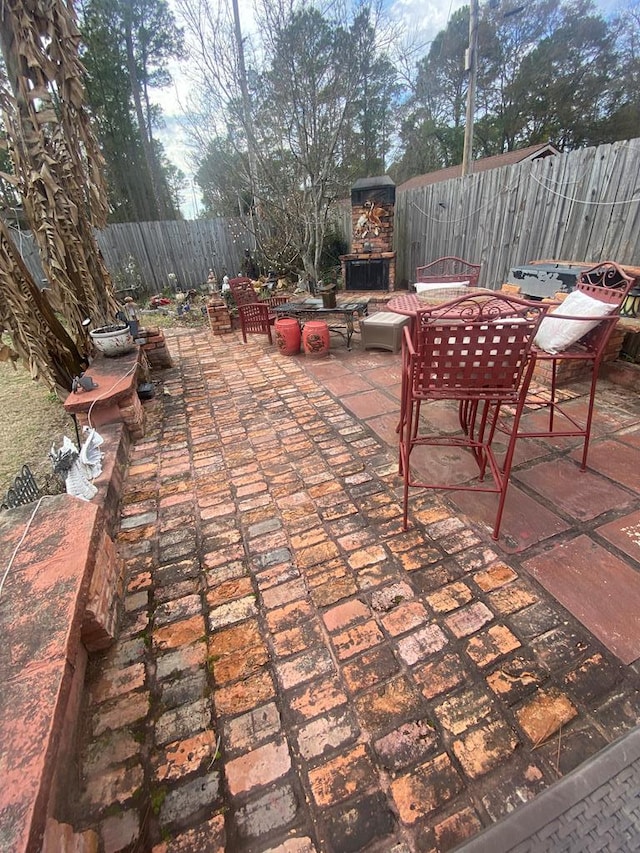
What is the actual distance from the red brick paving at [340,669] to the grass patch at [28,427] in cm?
93

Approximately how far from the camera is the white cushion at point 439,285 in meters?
3.80

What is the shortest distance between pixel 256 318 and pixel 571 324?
12.5 feet

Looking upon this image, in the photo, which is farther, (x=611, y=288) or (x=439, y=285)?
(x=439, y=285)

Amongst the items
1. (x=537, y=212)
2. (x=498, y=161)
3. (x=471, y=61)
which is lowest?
(x=537, y=212)

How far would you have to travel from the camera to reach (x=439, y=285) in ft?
13.1

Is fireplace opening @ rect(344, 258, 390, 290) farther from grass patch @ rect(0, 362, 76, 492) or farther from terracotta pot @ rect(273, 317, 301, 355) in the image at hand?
grass patch @ rect(0, 362, 76, 492)

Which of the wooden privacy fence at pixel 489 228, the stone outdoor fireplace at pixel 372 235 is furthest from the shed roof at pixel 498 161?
the stone outdoor fireplace at pixel 372 235

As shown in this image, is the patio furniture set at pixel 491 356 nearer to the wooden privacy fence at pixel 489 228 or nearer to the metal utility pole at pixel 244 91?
the wooden privacy fence at pixel 489 228

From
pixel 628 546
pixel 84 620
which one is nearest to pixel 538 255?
pixel 628 546

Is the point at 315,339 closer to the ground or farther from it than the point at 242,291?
closer to the ground

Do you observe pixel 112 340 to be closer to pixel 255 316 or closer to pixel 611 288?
pixel 255 316

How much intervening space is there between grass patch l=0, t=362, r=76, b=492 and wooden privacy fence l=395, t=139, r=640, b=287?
5.93 meters

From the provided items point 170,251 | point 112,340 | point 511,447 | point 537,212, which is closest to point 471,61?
point 537,212

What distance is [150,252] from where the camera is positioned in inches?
357
